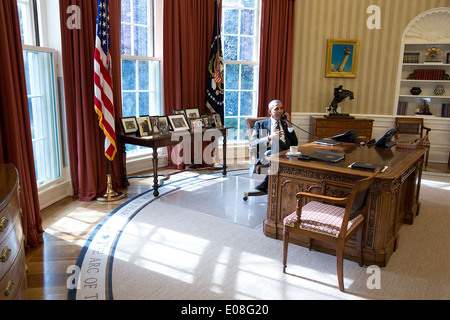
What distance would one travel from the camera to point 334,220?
261 centimetres

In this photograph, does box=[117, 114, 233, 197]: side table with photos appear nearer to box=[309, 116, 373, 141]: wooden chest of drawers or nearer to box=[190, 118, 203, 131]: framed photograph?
box=[190, 118, 203, 131]: framed photograph

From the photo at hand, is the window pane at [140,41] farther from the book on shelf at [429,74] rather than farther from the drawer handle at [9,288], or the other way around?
the book on shelf at [429,74]

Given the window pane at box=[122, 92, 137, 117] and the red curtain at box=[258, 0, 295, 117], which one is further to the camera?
the red curtain at box=[258, 0, 295, 117]

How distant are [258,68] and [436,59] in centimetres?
314

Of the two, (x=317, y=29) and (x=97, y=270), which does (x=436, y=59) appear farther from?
(x=97, y=270)

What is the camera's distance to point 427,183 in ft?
17.6

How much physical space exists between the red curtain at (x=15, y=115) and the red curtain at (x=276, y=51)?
425 centimetres

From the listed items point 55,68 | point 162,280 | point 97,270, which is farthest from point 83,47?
point 162,280

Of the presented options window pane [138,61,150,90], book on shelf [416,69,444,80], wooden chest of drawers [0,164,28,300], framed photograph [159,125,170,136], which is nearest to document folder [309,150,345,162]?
framed photograph [159,125,170,136]

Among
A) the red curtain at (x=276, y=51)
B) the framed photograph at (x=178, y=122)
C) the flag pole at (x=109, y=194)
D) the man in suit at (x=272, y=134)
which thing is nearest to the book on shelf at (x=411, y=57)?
the red curtain at (x=276, y=51)

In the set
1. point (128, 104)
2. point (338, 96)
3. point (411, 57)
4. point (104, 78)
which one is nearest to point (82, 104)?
point (104, 78)

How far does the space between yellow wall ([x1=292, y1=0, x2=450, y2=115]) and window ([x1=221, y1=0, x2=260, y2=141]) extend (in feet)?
2.64

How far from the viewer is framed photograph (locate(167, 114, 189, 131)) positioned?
16.1ft

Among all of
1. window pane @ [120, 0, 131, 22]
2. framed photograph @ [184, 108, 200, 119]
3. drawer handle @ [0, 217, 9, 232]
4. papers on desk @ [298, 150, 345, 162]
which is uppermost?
window pane @ [120, 0, 131, 22]
